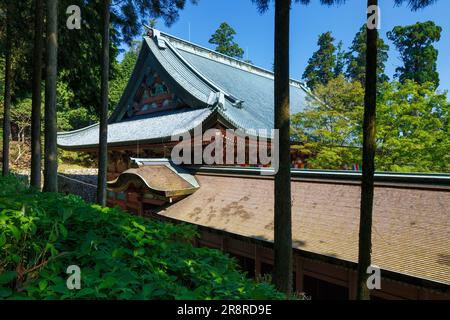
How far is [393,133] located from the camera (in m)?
13.0

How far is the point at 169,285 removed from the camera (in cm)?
189

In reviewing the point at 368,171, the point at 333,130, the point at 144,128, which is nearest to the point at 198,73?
the point at 144,128

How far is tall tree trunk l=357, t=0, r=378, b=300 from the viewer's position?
4.41m

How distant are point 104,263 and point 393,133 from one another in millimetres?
13723

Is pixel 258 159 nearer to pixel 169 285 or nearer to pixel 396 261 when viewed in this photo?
pixel 396 261

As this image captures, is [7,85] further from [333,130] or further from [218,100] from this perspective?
[333,130]

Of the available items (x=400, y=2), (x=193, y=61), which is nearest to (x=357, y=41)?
(x=193, y=61)

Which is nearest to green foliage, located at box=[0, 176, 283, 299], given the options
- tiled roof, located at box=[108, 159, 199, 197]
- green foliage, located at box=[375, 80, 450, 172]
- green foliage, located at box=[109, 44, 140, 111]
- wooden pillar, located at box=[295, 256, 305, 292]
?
wooden pillar, located at box=[295, 256, 305, 292]

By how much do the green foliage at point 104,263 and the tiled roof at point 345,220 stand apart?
386 centimetres

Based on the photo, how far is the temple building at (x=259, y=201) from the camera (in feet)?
18.0

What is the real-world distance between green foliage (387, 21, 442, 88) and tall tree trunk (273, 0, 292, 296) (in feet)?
135

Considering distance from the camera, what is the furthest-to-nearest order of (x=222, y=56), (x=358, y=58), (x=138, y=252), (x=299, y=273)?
1. (x=358, y=58)
2. (x=222, y=56)
3. (x=299, y=273)
4. (x=138, y=252)

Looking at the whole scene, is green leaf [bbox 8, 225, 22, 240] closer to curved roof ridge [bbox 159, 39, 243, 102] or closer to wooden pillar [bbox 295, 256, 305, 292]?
wooden pillar [bbox 295, 256, 305, 292]

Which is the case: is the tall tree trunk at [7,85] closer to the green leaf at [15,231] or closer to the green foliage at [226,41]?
the green leaf at [15,231]
